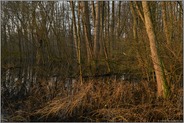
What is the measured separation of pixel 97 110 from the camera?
6777mm

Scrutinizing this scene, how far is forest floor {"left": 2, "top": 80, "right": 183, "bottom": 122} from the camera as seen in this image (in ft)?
20.2

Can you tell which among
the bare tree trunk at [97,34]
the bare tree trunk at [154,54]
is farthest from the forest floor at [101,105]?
the bare tree trunk at [97,34]

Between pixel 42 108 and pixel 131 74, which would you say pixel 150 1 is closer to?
pixel 131 74

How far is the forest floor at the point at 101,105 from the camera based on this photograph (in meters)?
6.16

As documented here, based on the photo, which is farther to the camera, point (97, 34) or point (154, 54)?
point (97, 34)

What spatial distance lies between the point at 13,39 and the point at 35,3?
46.4 ft

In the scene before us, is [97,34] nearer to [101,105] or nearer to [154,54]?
[154,54]

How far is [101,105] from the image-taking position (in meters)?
7.12

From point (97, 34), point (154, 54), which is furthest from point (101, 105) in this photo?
point (97, 34)

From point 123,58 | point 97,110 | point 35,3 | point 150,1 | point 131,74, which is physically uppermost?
point 35,3

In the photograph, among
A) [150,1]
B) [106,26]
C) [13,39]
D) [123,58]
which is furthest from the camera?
[13,39]

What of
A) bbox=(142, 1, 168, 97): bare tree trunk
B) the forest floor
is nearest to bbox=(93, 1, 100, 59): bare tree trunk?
the forest floor

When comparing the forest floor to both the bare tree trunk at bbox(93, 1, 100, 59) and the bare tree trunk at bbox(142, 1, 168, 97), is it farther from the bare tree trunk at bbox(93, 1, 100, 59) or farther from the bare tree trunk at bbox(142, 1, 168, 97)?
the bare tree trunk at bbox(93, 1, 100, 59)

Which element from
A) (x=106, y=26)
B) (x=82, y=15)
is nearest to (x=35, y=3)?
(x=82, y=15)
